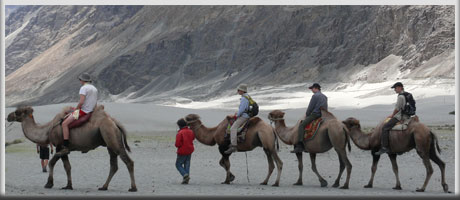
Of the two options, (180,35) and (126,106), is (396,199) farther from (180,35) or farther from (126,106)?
(180,35)

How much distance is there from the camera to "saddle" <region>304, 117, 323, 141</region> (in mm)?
13578

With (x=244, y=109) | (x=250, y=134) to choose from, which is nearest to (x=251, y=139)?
(x=250, y=134)

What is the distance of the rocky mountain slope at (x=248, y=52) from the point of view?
347ft

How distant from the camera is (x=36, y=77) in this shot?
172 m

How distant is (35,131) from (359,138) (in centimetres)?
625

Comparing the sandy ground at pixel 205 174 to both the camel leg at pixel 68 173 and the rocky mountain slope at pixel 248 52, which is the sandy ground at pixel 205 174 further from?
the rocky mountain slope at pixel 248 52

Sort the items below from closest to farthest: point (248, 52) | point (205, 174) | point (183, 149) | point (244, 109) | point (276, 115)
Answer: point (244, 109), point (183, 149), point (276, 115), point (205, 174), point (248, 52)

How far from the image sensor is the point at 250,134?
13.9m

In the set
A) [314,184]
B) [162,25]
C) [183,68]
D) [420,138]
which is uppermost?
[162,25]

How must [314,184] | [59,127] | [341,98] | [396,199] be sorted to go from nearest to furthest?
[396,199] < [59,127] < [314,184] < [341,98]

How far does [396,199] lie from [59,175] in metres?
8.49

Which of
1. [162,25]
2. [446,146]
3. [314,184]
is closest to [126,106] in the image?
[446,146]

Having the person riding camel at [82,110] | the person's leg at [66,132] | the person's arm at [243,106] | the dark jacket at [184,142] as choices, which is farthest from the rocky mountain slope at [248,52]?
the person's leg at [66,132]

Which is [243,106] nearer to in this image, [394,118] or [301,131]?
[301,131]
